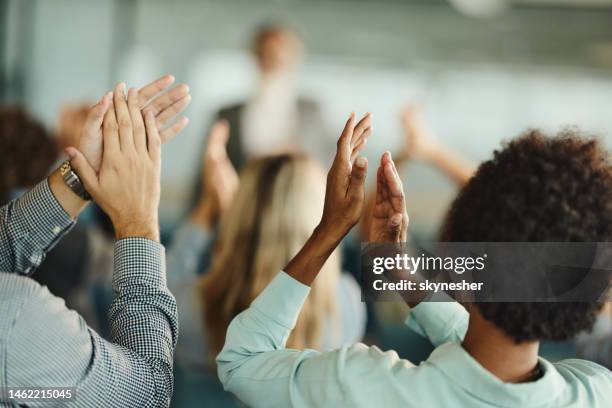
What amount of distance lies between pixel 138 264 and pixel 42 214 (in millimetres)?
144

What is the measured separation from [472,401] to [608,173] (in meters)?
0.26

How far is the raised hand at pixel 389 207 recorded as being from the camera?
0.88 metres

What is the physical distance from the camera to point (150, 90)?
96cm

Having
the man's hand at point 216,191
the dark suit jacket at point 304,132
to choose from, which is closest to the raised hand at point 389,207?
the man's hand at point 216,191

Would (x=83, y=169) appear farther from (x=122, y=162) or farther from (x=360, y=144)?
(x=360, y=144)

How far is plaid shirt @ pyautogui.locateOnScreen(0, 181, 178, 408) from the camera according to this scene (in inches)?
30.9

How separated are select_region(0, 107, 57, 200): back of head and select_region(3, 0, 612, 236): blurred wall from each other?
2203mm

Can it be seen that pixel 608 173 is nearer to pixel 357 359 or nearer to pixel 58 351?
pixel 357 359

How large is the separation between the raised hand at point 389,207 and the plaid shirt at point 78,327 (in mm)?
256

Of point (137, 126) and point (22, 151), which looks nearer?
point (137, 126)

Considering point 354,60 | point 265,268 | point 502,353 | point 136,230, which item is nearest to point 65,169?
point 136,230

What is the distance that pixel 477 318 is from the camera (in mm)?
798

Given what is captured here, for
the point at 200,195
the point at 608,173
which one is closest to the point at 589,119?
the point at 200,195

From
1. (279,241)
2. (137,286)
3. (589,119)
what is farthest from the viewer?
(589,119)
